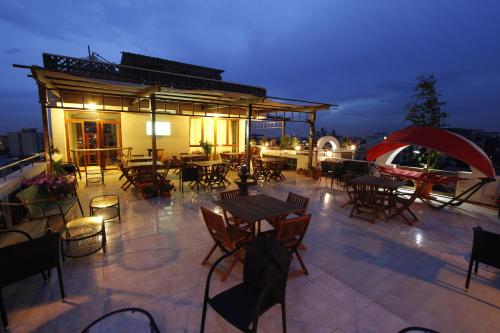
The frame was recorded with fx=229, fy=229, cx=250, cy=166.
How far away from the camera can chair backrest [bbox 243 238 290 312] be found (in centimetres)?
177

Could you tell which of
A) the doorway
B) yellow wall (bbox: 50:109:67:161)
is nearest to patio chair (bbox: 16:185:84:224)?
the doorway

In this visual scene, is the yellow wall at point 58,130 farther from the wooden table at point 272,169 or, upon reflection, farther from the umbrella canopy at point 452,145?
the umbrella canopy at point 452,145

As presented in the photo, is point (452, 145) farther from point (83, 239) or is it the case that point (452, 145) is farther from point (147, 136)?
point (147, 136)

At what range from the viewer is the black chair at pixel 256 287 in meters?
1.67

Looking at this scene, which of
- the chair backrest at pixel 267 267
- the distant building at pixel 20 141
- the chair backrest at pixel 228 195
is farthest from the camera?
the distant building at pixel 20 141

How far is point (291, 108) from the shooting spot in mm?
10102

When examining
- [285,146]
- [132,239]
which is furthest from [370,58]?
[132,239]

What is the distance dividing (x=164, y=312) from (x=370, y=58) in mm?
36219

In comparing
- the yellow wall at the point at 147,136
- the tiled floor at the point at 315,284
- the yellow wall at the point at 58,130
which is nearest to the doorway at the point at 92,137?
the yellow wall at the point at 58,130

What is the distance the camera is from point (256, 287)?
1.92 m

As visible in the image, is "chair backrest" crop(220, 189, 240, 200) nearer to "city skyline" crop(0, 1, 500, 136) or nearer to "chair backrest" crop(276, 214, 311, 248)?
"chair backrest" crop(276, 214, 311, 248)

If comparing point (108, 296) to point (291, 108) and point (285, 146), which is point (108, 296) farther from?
point (285, 146)

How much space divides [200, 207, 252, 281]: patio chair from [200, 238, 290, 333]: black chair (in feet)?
2.72

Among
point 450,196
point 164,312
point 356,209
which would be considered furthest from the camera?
point 450,196
